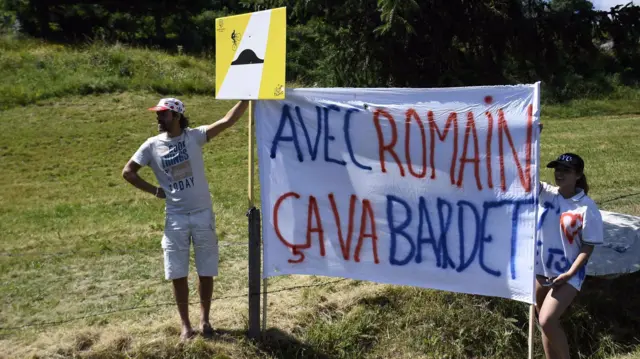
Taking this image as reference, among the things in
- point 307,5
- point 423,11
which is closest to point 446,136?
point 423,11

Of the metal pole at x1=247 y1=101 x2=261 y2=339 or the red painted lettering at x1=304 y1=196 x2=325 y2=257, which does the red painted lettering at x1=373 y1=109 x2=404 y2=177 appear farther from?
the metal pole at x1=247 y1=101 x2=261 y2=339

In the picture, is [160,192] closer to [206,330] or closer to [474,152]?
[206,330]

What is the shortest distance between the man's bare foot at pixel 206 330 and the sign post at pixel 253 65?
0.94 ft

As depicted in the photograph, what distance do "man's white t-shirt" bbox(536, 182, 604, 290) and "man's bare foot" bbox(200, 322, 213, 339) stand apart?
2301 millimetres

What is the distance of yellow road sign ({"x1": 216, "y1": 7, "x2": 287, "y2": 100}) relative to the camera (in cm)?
413

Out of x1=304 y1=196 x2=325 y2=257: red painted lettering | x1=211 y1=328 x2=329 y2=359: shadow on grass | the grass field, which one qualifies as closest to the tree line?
x1=304 y1=196 x2=325 y2=257: red painted lettering

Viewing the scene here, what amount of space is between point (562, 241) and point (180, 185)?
8.34ft

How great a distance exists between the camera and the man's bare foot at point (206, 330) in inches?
177

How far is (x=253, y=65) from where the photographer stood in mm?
4250

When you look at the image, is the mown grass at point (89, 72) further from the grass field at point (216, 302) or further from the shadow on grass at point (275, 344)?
the shadow on grass at point (275, 344)

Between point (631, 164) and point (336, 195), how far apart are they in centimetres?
840

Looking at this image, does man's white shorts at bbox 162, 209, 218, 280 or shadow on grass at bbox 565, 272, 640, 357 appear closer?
man's white shorts at bbox 162, 209, 218, 280

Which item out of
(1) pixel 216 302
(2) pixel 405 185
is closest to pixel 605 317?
(2) pixel 405 185

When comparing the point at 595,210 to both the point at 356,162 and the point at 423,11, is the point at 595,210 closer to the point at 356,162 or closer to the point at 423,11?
the point at 356,162
